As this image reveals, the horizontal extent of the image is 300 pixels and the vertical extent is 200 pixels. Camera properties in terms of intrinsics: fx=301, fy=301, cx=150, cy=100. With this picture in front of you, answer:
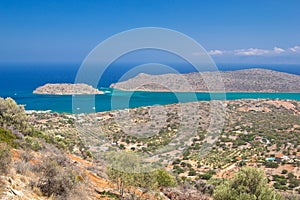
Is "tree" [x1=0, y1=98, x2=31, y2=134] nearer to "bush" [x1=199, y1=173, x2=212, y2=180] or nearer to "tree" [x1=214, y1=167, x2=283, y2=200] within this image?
"bush" [x1=199, y1=173, x2=212, y2=180]

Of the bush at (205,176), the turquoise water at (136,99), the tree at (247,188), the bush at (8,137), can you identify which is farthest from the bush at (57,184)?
the turquoise water at (136,99)

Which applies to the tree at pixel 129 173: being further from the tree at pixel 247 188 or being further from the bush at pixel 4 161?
the bush at pixel 4 161

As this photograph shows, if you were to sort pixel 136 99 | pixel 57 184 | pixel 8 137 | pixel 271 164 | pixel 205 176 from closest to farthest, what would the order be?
pixel 57 184 < pixel 8 137 < pixel 205 176 < pixel 271 164 < pixel 136 99

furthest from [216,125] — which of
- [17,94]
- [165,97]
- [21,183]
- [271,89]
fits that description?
[17,94]

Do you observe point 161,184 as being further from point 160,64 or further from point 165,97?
point 165,97

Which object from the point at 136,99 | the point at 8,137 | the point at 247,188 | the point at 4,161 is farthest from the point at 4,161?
the point at 136,99

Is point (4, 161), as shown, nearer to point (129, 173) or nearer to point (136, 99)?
point (129, 173)

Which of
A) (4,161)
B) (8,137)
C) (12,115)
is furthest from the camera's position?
(12,115)

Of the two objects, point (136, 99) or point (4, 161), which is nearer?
point (4, 161)
